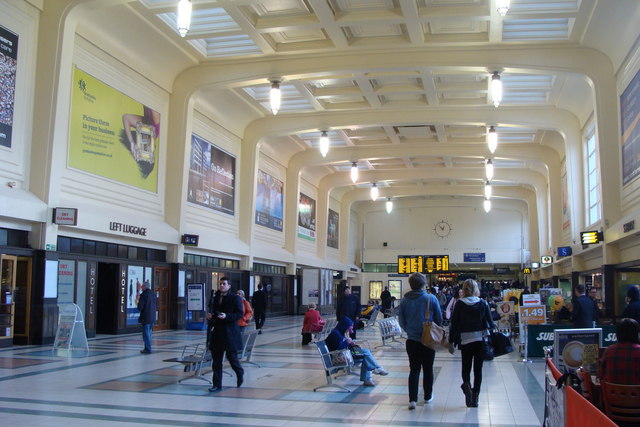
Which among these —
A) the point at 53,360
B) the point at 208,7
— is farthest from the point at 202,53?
the point at 53,360

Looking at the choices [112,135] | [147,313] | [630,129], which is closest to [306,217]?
[112,135]

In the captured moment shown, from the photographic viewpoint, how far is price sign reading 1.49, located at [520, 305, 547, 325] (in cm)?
1285

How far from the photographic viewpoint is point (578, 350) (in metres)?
5.14

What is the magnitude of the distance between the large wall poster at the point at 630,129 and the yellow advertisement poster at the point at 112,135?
12.6 meters

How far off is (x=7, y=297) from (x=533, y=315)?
1081cm

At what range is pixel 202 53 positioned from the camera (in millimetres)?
18281

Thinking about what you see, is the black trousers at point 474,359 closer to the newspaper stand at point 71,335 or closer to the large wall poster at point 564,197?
the newspaper stand at point 71,335

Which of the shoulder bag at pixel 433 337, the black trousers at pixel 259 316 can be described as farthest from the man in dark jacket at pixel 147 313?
the shoulder bag at pixel 433 337

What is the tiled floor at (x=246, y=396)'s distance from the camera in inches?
262

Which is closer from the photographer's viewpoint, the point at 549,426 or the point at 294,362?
the point at 549,426

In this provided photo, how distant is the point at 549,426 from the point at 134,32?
1452 centimetres

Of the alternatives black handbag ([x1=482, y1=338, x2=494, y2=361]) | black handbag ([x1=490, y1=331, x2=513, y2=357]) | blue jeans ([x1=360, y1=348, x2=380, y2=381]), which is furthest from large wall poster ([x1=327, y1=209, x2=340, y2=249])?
black handbag ([x1=482, y1=338, x2=494, y2=361])

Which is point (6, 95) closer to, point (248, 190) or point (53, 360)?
point (53, 360)

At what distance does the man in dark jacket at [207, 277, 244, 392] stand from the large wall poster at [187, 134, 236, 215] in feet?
41.6
